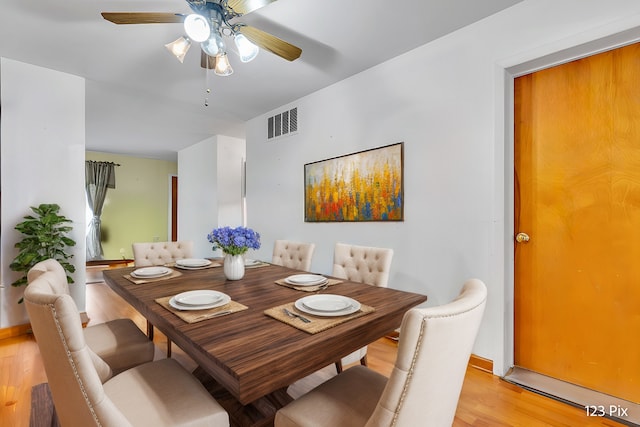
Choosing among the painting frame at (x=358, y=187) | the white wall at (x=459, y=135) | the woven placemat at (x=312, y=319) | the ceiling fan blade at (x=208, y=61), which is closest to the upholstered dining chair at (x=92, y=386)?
the woven placemat at (x=312, y=319)

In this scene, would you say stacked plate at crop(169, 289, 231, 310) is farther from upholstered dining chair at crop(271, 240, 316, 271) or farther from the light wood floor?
upholstered dining chair at crop(271, 240, 316, 271)

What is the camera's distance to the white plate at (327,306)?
1.15 m

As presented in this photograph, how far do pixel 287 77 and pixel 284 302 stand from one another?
2516 mm

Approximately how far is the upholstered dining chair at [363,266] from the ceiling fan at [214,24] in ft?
4.86

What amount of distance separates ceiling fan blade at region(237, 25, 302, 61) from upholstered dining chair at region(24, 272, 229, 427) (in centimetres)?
162

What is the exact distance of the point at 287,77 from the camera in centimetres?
307

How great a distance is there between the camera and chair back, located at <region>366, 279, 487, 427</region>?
0.67m

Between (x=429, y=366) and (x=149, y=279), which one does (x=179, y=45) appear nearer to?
(x=149, y=279)

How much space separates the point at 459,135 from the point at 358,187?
1.03 meters

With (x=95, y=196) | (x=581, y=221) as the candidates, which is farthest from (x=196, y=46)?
(x=95, y=196)

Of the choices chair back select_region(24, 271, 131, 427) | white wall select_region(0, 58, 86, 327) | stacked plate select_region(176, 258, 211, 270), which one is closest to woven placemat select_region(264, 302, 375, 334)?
chair back select_region(24, 271, 131, 427)

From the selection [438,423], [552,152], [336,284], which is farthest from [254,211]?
[438,423]

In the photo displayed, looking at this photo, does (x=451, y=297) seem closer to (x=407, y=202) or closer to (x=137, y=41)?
(x=407, y=202)

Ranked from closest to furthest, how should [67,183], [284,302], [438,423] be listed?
[438,423], [284,302], [67,183]
